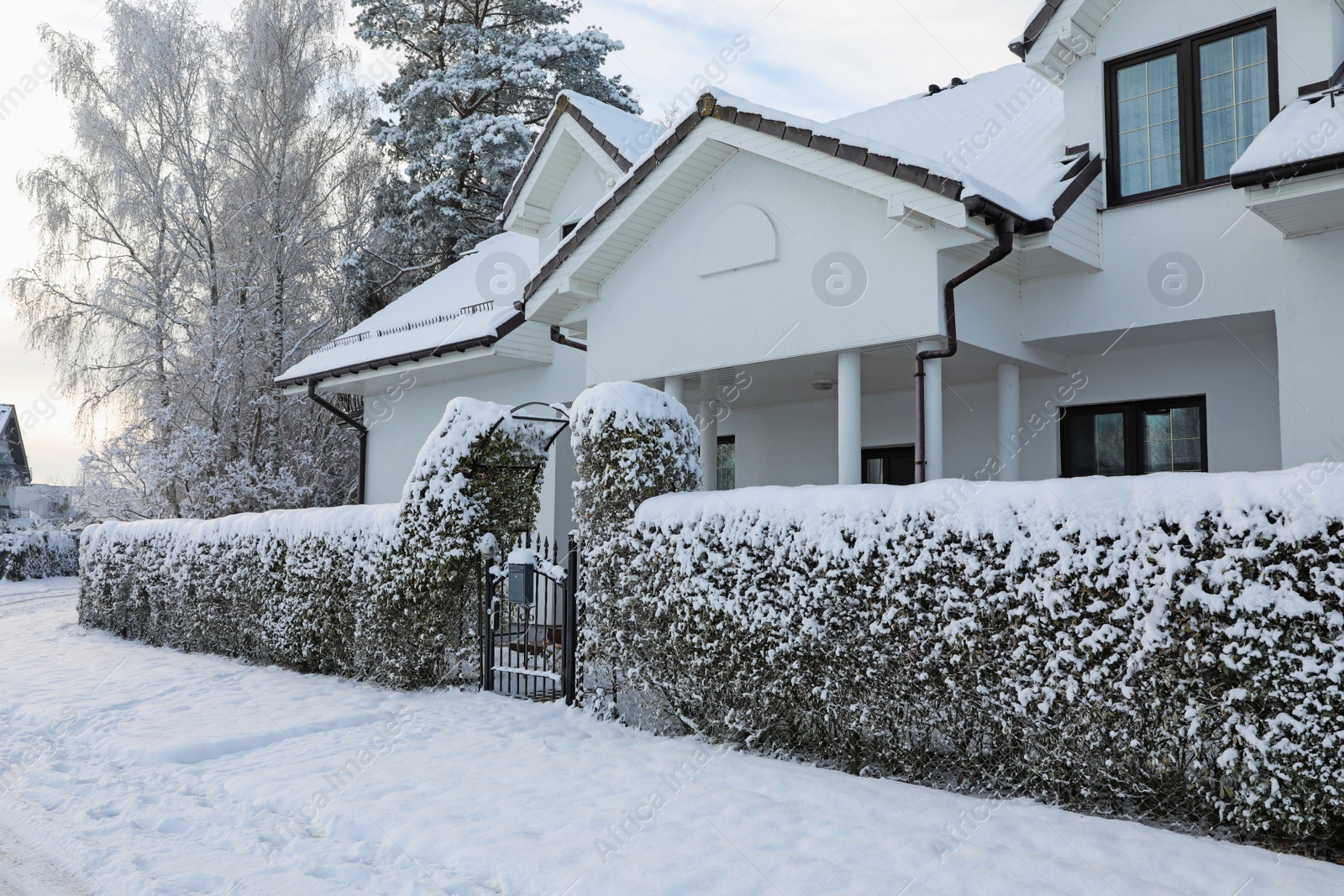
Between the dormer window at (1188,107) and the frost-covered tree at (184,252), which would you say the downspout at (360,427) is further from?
the dormer window at (1188,107)

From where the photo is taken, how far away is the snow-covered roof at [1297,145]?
7430mm

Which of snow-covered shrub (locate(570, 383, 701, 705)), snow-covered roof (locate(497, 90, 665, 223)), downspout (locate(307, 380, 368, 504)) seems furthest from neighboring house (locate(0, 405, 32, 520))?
snow-covered shrub (locate(570, 383, 701, 705))

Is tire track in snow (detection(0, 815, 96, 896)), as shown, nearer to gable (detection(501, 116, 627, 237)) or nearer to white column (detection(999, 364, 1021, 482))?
white column (detection(999, 364, 1021, 482))

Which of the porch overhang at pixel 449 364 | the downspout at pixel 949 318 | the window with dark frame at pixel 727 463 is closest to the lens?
the downspout at pixel 949 318

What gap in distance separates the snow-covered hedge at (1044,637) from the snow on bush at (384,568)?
9.93ft

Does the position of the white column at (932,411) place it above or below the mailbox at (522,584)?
above

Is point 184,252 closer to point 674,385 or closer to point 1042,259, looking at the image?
point 674,385

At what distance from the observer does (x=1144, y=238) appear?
9883mm

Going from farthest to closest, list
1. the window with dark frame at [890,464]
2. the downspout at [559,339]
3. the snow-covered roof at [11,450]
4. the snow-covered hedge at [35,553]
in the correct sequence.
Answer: the snow-covered roof at [11,450] → the snow-covered hedge at [35,553] → the downspout at [559,339] → the window with dark frame at [890,464]

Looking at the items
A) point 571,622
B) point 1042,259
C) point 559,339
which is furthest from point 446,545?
point 1042,259

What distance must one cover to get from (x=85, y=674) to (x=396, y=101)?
24551 mm

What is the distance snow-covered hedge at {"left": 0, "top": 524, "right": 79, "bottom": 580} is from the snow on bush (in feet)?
67.6

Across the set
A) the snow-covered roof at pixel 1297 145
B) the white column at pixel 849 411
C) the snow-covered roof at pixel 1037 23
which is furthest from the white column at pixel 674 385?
the snow-covered roof at pixel 1297 145

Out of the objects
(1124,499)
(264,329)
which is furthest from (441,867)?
(264,329)
